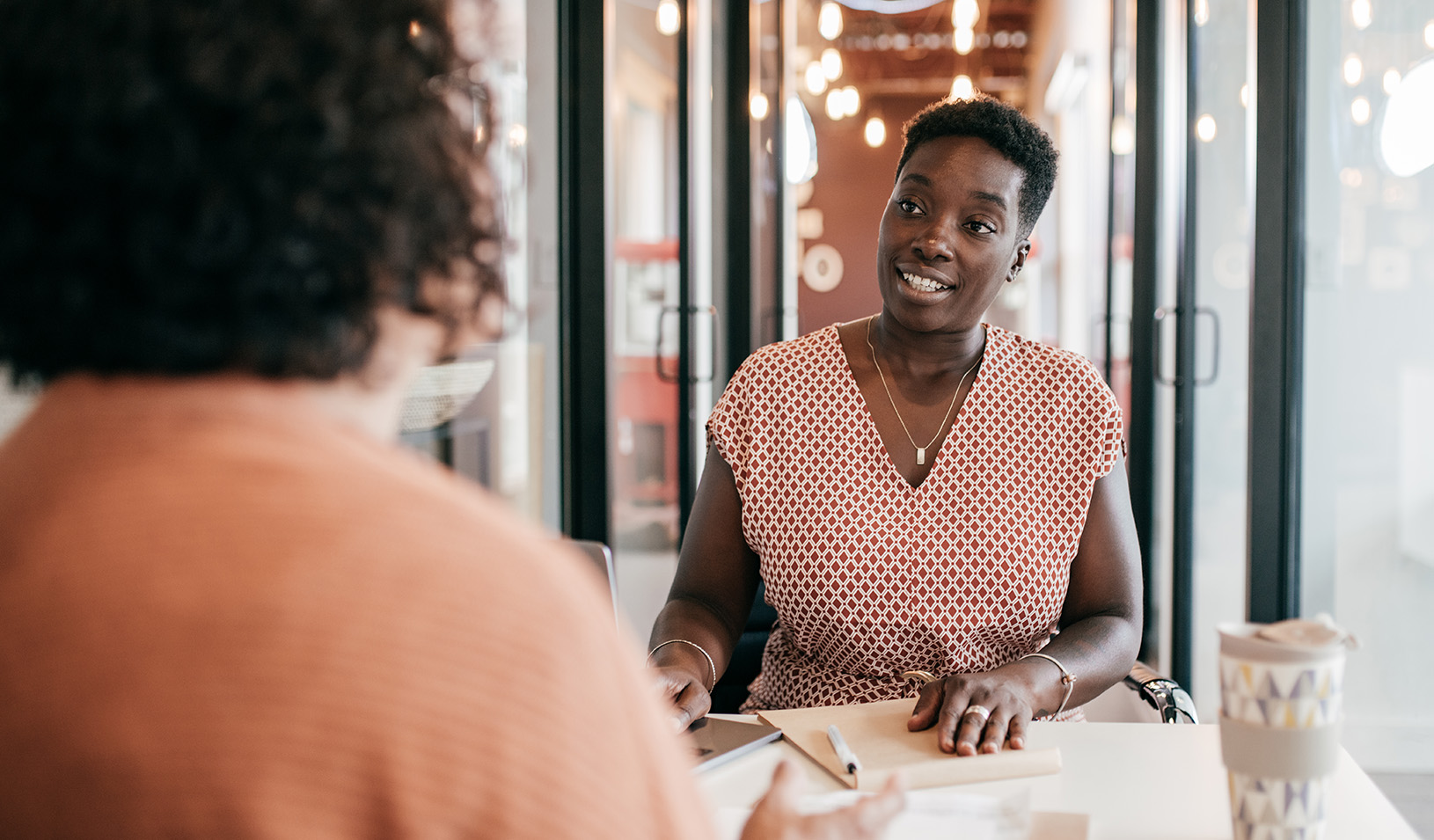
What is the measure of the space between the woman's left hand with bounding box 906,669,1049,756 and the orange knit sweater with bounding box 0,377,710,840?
2.28ft

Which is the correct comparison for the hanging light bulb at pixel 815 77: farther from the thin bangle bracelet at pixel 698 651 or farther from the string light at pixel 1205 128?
the thin bangle bracelet at pixel 698 651

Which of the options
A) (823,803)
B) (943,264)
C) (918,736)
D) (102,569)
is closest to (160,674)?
(102,569)

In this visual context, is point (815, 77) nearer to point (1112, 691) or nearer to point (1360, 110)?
point (1360, 110)

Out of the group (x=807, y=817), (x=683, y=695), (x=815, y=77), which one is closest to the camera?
(x=807, y=817)

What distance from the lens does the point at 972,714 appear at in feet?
3.43

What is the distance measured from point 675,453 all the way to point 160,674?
3055 mm

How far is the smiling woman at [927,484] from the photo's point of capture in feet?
4.78

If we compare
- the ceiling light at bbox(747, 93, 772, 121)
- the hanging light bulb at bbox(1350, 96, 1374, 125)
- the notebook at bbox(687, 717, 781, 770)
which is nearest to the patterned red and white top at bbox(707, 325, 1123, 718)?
Result: the notebook at bbox(687, 717, 781, 770)

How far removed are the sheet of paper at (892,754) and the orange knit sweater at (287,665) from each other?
638 millimetres

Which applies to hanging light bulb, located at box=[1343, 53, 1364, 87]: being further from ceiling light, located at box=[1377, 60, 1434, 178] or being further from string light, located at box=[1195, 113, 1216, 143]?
string light, located at box=[1195, 113, 1216, 143]

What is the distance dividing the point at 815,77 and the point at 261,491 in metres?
4.44

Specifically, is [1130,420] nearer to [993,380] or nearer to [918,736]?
[993,380]

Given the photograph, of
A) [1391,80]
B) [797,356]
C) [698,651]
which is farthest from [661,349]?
[1391,80]

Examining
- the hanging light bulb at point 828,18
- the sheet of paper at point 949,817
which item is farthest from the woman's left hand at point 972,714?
the hanging light bulb at point 828,18
